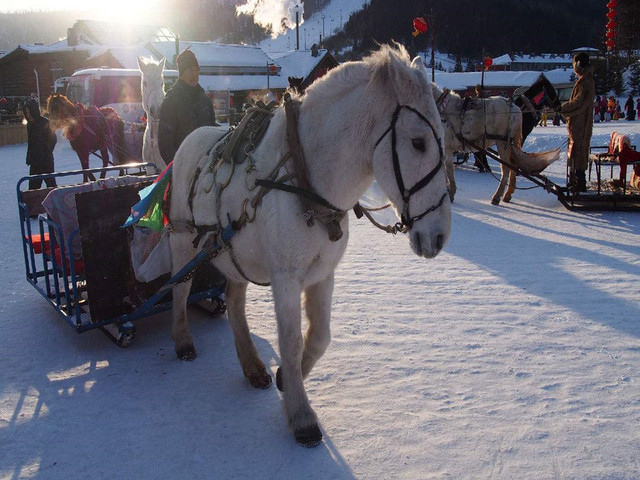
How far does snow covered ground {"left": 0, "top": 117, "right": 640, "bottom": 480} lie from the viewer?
2.82 m

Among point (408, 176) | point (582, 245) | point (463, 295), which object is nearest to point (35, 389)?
point (408, 176)

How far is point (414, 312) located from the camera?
4848 millimetres

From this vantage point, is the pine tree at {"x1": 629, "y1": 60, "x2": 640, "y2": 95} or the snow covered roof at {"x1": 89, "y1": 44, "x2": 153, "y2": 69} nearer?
the snow covered roof at {"x1": 89, "y1": 44, "x2": 153, "y2": 69}

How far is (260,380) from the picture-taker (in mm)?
3635

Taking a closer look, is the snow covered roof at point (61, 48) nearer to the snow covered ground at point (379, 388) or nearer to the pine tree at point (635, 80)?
the snow covered ground at point (379, 388)

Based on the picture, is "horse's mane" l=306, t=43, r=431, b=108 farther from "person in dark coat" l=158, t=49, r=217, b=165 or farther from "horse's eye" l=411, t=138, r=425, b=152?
"person in dark coat" l=158, t=49, r=217, b=165

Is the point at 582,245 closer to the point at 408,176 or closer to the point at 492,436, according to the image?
the point at 492,436

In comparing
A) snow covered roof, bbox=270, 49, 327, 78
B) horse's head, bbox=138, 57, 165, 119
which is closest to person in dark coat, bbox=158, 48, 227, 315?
horse's head, bbox=138, 57, 165, 119

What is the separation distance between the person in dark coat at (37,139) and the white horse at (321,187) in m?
7.71

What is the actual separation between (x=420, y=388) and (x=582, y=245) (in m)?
4.54

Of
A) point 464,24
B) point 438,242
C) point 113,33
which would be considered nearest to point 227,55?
point 113,33

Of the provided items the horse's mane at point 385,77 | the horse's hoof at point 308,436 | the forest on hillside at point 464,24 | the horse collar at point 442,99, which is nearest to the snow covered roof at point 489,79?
the forest on hillside at point 464,24

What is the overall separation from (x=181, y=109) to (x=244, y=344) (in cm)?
256

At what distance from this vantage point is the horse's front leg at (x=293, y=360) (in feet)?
9.42
